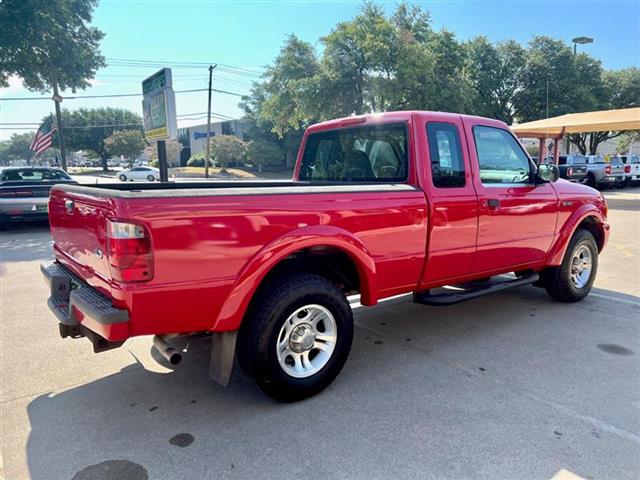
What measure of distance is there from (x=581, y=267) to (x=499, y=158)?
6.57 feet

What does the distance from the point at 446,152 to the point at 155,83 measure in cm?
704

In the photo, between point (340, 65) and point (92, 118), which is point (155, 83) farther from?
point (92, 118)

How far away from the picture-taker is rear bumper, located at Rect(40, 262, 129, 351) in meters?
2.55

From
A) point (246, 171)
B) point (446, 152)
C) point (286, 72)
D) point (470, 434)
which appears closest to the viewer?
point (470, 434)

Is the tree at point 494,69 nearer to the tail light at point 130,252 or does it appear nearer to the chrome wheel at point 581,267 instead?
the chrome wheel at point 581,267

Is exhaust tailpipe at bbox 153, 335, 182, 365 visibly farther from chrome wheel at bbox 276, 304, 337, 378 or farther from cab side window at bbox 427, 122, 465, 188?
cab side window at bbox 427, 122, 465, 188

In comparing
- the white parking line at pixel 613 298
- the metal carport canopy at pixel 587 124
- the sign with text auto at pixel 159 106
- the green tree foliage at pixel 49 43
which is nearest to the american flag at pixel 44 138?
the green tree foliage at pixel 49 43

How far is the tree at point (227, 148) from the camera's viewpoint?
45.6 meters

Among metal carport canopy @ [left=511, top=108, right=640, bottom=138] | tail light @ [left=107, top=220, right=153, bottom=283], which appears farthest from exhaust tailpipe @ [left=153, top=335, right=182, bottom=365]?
metal carport canopy @ [left=511, top=108, right=640, bottom=138]

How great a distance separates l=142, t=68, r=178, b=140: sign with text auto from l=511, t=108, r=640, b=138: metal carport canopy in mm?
14532

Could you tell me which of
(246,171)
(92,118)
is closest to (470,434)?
(246,171)

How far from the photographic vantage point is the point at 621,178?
22875mm

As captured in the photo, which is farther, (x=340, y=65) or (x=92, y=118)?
(x=92, y=118)

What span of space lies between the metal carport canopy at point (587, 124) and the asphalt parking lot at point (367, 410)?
658 inches
